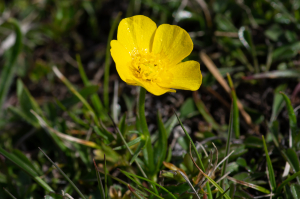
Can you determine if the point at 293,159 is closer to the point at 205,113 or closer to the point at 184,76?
the point at 205,113

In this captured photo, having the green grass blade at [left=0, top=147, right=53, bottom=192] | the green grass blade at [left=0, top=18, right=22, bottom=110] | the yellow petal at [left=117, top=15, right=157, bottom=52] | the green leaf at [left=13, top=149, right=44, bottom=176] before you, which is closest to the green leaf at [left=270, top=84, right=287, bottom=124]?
the yellow petal at [left=117, top=15, right=157, bottom=52]

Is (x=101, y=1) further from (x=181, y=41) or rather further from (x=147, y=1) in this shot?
(x=181, y=41)

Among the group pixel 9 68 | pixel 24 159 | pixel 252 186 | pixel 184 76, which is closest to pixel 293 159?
pixel 252 186

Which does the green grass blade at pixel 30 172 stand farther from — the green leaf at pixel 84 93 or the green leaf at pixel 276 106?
the green leaf at pixel 276 106

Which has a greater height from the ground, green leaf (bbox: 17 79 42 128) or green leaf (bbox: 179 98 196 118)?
green leaf (bbox: 17 79 42 128)

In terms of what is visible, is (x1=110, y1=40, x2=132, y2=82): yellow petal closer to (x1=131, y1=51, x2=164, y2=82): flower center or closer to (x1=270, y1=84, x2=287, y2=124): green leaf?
(x1=131, y1=51, x2=164, y2=82): flower center

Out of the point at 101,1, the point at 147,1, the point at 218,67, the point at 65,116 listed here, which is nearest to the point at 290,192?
the point at 218,67
